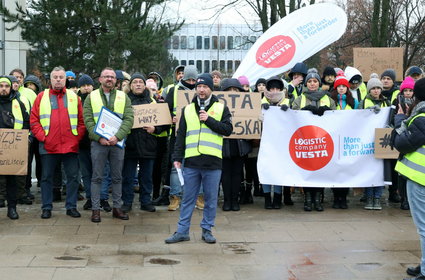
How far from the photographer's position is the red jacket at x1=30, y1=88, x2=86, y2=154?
9.20m

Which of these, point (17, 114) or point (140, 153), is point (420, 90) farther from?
point (17, 114)

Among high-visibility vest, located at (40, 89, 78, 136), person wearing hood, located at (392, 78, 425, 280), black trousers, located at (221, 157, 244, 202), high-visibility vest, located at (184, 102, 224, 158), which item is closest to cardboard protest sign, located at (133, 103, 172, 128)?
high-visibility vest, located at (40, 89, 78, 136)

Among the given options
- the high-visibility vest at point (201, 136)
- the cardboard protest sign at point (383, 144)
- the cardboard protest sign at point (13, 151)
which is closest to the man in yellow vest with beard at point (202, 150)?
the high-visibility vest at point (201, 136)

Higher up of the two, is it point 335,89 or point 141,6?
point 141,6

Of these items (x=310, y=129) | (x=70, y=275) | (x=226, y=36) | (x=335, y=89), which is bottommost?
(x=70, y=275)

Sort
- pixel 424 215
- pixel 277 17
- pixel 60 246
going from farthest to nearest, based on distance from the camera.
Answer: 1. pixel 277 17
2. pixel 60 246
3. pixel 424 215

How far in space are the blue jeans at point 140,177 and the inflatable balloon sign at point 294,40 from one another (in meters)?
2.70

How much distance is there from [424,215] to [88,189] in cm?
543

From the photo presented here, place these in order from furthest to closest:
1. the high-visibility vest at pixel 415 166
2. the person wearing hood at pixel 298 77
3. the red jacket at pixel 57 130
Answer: the person wearing hood at pixel 298 77 → the red jacket at pixel 57 130 → the high-visibility vest at pixel 415 166

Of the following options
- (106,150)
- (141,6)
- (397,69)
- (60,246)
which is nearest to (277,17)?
(141,6)

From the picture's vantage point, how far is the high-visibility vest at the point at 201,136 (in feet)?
25.7

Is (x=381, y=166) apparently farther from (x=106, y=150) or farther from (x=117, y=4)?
(x=117, y=4)

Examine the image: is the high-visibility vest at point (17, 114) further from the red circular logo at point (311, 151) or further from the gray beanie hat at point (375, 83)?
the gray beanie hat at point (375, 83)

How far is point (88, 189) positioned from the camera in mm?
10117
